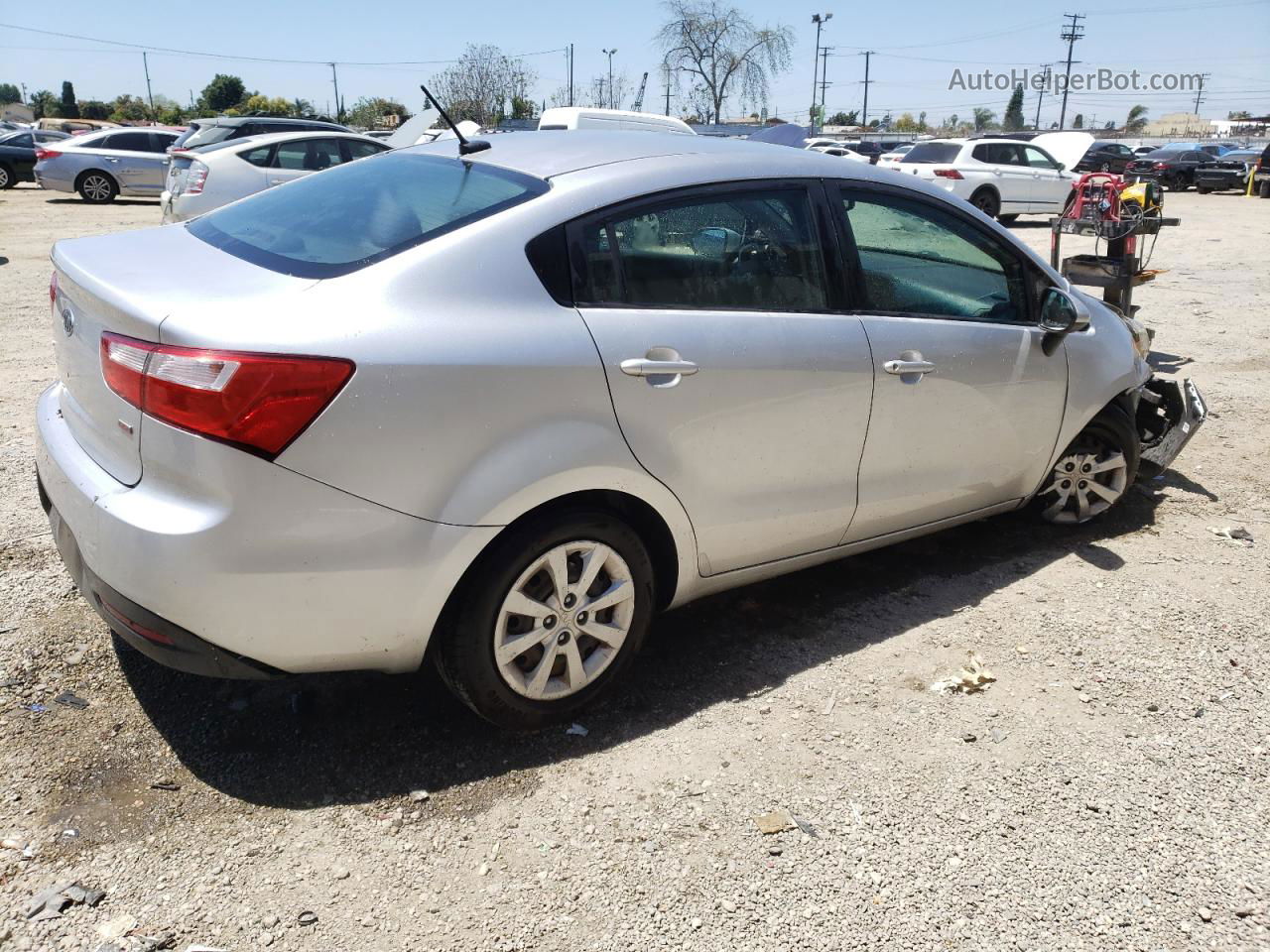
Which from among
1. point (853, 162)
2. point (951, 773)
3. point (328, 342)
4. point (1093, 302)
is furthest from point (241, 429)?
point (1093, 302)

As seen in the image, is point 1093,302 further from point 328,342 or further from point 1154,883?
point 328,342

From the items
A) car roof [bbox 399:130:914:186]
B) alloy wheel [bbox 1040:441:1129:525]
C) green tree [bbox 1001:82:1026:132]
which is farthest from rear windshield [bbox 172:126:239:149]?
green tree [bbox 1001:82:1026:132]

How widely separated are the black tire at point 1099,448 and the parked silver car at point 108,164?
21.6 metres

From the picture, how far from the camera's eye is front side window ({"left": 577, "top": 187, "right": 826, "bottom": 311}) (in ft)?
9.71

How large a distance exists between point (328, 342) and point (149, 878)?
1.35 m

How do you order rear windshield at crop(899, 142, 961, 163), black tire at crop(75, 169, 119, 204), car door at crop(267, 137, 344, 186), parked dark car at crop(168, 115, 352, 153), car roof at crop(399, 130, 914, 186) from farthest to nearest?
black tire at crop(75, 169, 119, 204)
rear windshield at crop(899, 142, 961, 163)
parked dark car at crop(168, 115, 352, 153)
car door at crop(267, 137, 344, 186)
car roof at crop(399, 130, 914, 186)

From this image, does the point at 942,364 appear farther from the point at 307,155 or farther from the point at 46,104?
the point at 46,104

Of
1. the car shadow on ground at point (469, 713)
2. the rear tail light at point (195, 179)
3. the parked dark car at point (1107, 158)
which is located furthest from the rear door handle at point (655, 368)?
the parked dark car at point (1107, 158)

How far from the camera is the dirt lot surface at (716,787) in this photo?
2.38 m

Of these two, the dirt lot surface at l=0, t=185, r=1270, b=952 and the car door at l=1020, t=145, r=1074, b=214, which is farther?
the car door at l=1020, t=145, r=1074, b=214

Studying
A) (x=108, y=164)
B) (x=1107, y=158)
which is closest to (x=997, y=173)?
(x=1107, y=158)

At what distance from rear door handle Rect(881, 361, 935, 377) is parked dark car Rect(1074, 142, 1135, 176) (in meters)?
30.7

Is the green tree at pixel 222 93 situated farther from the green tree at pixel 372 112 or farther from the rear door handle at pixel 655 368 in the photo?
the rear door handle at pixel 655 368

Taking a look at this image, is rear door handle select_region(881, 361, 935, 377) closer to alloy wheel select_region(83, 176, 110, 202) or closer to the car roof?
the car roof
